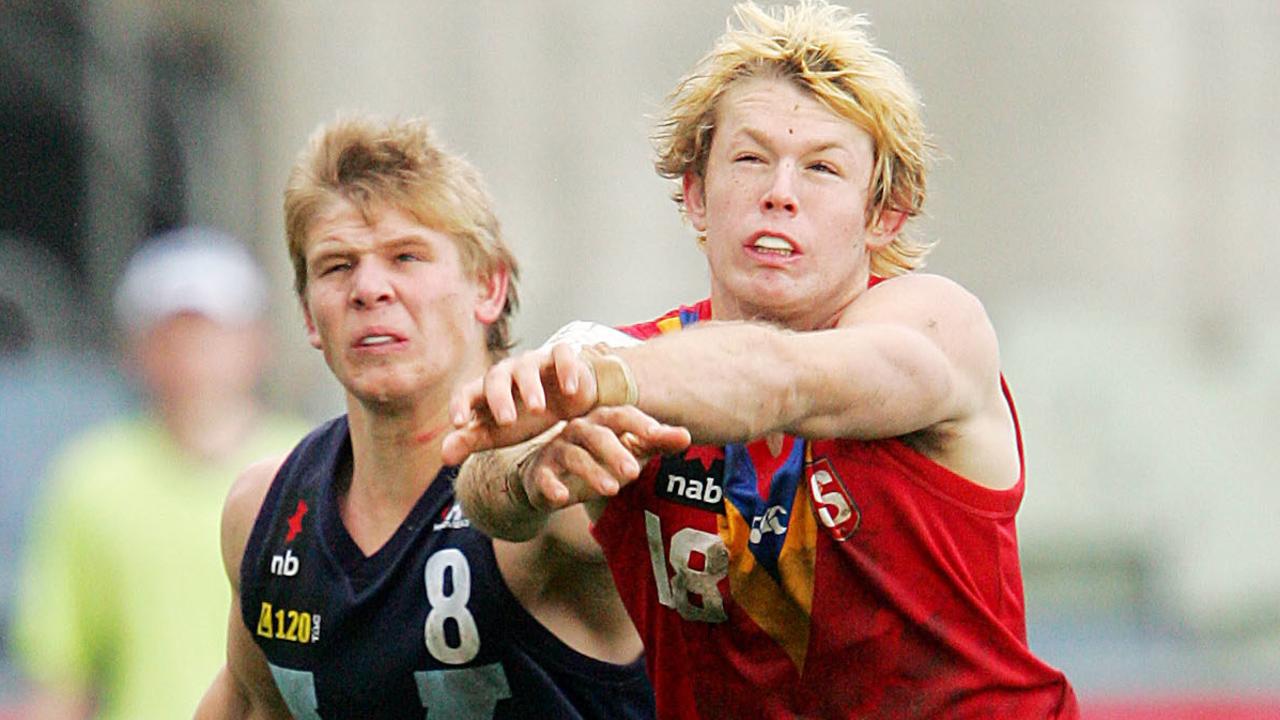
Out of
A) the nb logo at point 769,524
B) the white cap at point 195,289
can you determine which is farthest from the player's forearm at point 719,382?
the white cap at point 195,289

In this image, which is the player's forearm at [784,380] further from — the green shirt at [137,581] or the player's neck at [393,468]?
the green shirt at [137,581]

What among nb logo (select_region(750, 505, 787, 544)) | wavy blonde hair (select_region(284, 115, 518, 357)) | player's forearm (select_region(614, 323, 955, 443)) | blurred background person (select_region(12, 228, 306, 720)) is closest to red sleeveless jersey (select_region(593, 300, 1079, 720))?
nb logo (select_region(750, 505, 787, 544))

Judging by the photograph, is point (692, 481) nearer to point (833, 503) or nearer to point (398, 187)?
point (833, 503)

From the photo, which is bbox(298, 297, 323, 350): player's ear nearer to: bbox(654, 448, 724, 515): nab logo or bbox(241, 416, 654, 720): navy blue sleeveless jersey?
bbox(241, 416, 654, 720): navy blue sleeveless jersey

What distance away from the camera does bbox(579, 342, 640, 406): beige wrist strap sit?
11.5 ft

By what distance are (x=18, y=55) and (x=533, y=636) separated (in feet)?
32.5

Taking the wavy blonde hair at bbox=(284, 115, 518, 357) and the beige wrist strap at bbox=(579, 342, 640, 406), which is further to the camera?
the wavy blonde hair at bbox=(284, 115, 518, 357)

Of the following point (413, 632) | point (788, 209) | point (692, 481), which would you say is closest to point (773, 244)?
point (788, 209)

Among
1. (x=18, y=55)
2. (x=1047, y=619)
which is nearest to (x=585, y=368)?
(x=1047, y=619)

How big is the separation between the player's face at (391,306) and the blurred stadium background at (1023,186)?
7.82m

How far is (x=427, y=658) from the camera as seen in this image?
4699 mm

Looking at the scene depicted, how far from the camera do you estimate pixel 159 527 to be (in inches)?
269

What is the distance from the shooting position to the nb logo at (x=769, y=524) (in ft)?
13.5

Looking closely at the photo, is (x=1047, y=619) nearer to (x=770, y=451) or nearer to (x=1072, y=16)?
(x=1072, y=16)
